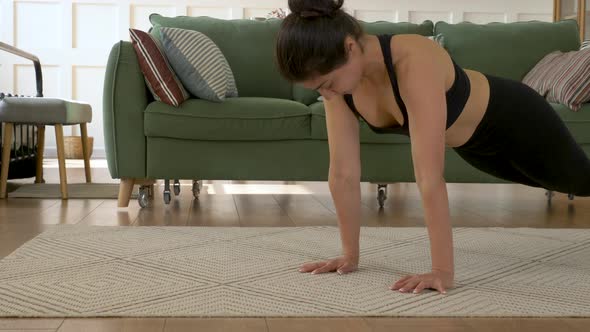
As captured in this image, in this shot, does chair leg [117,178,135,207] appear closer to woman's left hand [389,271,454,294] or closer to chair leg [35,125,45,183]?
chair leg [35,125,45,183]

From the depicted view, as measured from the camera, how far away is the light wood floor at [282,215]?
1.27m

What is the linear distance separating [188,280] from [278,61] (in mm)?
517

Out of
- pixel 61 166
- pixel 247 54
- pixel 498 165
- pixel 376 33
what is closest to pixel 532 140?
pixel 498 165

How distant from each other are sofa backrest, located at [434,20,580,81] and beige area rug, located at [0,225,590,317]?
4.76 ft

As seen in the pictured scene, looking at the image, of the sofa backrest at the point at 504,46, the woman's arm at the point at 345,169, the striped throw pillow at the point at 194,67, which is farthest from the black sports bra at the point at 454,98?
the sofa backrest at the point at 504,46

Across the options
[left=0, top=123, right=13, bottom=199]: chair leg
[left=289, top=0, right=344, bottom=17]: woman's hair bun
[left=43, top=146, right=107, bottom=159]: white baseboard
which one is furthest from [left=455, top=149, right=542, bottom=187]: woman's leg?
[left=43, top=146, right=107, bottom=159]: white baseboard

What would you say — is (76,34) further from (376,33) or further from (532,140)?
(532,140)

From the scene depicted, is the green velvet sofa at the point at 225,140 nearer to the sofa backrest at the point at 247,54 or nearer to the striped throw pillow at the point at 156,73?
the striped throw pillow at the point at 156,73

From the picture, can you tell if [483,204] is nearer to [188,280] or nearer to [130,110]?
[130,110]

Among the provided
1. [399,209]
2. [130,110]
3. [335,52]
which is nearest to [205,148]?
[130,110]

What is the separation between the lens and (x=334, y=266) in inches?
68.1

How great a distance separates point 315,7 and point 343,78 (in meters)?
0.15

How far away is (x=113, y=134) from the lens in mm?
2938

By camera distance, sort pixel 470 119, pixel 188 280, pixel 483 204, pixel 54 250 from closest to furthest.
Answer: pixel 188 280 < pixel 470 119 < pixel 54 250 < pixel 483 204
